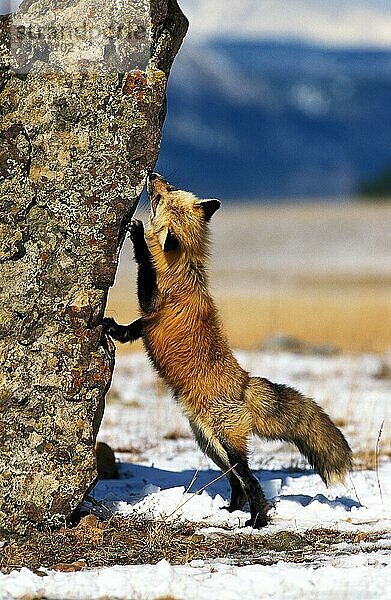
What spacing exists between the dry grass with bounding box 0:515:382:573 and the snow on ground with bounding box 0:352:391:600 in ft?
0.49

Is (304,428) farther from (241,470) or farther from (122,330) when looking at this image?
(122,330)

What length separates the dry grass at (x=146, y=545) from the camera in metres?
6.44

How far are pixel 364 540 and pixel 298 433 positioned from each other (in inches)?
42.0

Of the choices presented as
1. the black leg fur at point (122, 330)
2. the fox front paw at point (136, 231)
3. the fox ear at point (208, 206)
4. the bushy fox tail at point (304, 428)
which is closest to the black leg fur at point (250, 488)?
the bushy fox tail at point (304, 428)

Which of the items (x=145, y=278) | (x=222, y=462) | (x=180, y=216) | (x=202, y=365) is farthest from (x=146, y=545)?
(x=180, y=216)

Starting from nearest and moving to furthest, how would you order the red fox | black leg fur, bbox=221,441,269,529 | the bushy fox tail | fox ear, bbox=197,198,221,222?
black leg fur, bbox=221,441,269,529, the red fox, the bushy fox tail, fox ear, bbox=197,198,221,222

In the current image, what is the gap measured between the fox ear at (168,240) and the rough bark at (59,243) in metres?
0.73

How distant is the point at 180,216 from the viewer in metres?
7.93

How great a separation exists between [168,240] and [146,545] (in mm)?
2254

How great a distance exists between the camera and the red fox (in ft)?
24.6

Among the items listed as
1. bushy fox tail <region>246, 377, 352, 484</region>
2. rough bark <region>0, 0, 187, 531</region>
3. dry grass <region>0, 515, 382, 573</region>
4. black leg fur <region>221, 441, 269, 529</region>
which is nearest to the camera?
dry grass <region>0, 515, 382, 573</region>

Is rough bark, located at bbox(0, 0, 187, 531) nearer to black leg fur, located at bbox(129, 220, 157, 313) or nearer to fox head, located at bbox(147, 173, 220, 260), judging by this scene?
black leg fur, located at bbox(129, 220, 157, 313)

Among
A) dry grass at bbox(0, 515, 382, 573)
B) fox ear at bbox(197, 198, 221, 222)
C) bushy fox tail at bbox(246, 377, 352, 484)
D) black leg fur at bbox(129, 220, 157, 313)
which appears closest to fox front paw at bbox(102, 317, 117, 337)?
black leg fur at bbox(129, 220, 157, 313)

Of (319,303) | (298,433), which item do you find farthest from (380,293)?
(298,433)
